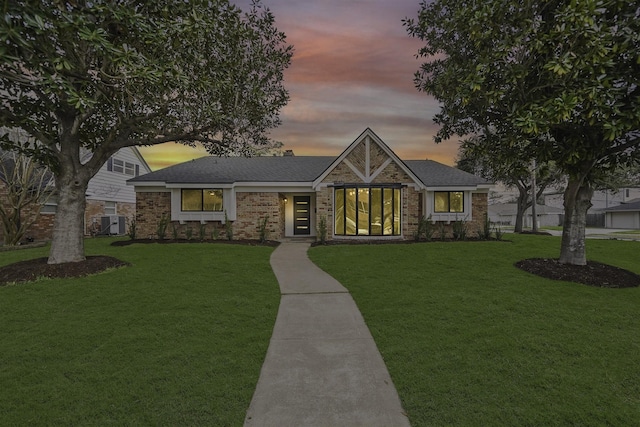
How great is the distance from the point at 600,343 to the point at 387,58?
12571 millimetres

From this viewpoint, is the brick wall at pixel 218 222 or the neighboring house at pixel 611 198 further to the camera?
the neighboring house at pixel 611 198

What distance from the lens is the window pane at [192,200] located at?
1667 cm

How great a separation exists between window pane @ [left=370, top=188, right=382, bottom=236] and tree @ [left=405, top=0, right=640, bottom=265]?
18.8 feet

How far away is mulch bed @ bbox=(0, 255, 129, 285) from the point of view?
26.3 ft

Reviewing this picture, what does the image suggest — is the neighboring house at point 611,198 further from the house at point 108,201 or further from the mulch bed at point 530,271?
the house at point 108,201

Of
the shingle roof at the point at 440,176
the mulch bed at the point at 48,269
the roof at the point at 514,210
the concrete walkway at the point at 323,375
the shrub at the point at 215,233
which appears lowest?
the concrete walkway at the point at 323,375

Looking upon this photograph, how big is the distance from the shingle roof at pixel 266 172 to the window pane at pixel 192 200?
0.74 m

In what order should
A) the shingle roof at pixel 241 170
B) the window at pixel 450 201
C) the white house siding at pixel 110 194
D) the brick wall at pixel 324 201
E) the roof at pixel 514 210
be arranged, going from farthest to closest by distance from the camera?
the roof at pixel 514 210
the white house siding at pixel 110 194
the window at pixel 450 201
the shingle roof at pixel 241 170
the brick wall at pixel 324 201

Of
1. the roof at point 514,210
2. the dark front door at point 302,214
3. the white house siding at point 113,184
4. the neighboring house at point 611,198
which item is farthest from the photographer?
the roof at point 514,210

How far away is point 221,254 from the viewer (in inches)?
453

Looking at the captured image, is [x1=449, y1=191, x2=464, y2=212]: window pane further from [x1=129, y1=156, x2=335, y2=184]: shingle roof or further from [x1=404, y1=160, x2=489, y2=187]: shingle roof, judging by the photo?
[x1=129, y1=156, x2=335, y2=184]: shingle roof

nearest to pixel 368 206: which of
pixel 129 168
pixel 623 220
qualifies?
pixel 129 168

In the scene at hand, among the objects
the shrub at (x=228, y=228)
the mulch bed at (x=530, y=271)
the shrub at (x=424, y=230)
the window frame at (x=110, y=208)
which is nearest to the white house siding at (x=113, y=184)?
the window frame at (x=110, y=208)

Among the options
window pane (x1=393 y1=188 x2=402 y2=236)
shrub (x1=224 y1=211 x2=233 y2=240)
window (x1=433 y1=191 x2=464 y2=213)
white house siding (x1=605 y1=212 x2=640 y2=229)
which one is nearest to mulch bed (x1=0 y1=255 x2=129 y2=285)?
shrub (x1=224 y1=211 x2=233 y2=240)
